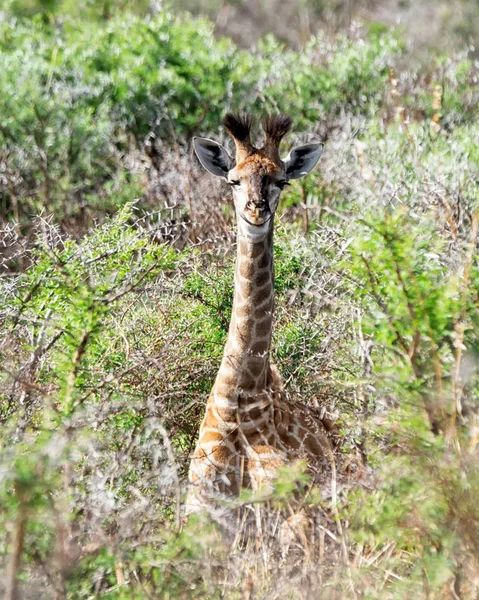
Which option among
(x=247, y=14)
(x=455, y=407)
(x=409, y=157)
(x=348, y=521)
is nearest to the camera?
(x=455, y=407)

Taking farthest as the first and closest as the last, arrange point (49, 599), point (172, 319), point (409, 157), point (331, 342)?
point (409, 157) → point (172, 319) → point (331, 342) → point (49, 599)

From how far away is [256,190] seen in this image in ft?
15.5

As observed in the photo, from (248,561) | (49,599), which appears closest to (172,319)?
(248,561)

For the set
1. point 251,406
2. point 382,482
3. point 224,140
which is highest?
point 224,140

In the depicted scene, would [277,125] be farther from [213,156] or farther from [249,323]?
[249,323]

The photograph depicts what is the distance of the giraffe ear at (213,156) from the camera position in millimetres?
5266

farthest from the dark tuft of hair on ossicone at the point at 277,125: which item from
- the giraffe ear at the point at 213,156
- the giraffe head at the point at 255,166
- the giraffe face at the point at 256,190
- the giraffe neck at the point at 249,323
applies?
the giraffe neck at the point at 249,323

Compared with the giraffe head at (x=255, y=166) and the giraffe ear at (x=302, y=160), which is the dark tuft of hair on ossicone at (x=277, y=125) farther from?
the giraffe ear at (x=302, y=160)

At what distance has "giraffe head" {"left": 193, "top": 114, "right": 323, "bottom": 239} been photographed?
4703mm

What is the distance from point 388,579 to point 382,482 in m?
0.41

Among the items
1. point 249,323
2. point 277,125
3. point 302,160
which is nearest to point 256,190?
point 277,125

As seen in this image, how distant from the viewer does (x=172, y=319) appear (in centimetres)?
588

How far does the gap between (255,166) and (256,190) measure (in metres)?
0.21

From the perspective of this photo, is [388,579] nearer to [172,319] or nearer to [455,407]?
[455,407]
